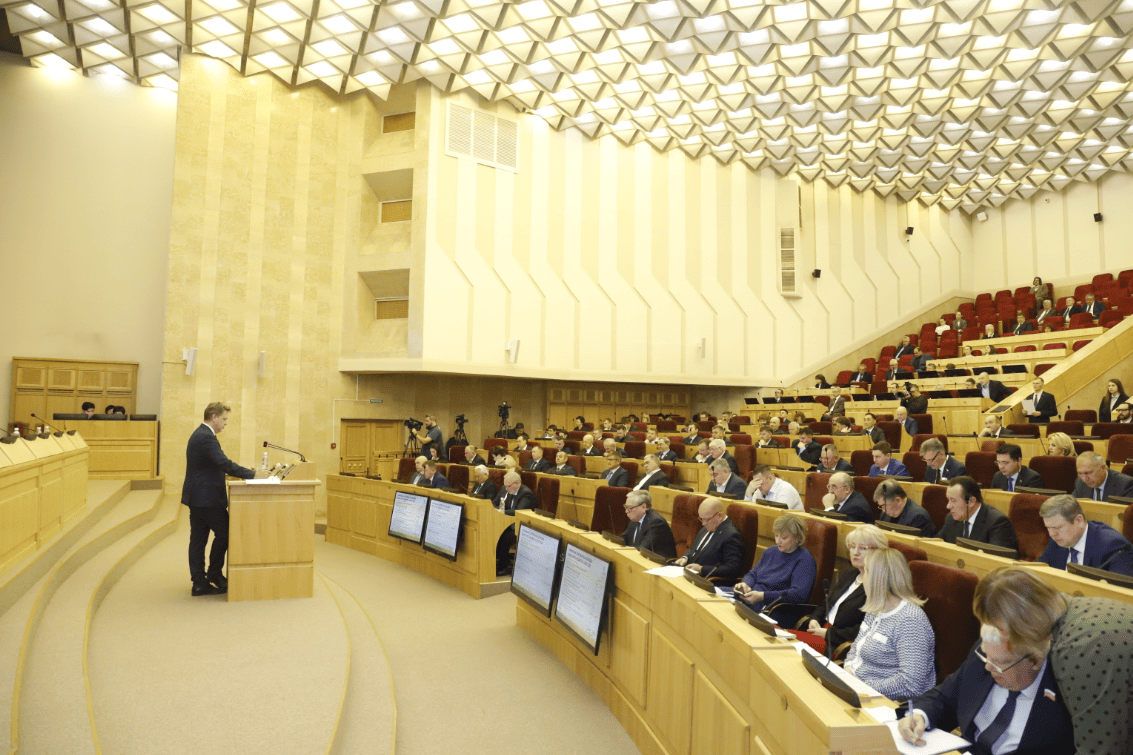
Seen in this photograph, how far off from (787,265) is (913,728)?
14776mm

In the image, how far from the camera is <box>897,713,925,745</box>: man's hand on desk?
1.88 m

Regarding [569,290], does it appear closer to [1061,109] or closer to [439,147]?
[439,147]

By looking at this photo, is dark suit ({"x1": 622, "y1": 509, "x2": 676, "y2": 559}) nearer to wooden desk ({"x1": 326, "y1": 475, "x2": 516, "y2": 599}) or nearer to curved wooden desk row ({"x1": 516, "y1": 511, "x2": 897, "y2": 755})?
curved wooden desk row ({"x1": 516, "y1": 511, "x2": 897, "y2": 755})

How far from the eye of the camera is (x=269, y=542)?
485 cm

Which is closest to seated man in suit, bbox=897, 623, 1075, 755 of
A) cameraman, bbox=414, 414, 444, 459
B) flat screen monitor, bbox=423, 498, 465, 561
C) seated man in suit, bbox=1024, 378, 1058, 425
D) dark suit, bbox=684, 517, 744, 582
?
dark suit, bbox=684, 517, 744, 582


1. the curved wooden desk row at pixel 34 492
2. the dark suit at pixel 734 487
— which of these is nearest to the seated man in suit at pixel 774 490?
the dark suit at pixel 734 487

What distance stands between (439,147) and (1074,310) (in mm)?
11879

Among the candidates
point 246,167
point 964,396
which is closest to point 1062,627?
point 964,396

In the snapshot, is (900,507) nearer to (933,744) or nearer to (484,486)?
(933,744)

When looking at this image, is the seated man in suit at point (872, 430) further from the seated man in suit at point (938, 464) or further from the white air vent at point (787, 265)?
the white air vent at point (787, 265)

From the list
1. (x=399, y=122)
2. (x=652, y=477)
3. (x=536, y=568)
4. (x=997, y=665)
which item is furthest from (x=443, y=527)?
(x=399, y=122)

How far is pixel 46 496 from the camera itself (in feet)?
15.8

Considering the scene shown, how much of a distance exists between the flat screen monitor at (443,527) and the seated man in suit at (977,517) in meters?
3.79

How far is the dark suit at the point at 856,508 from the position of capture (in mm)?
4517
